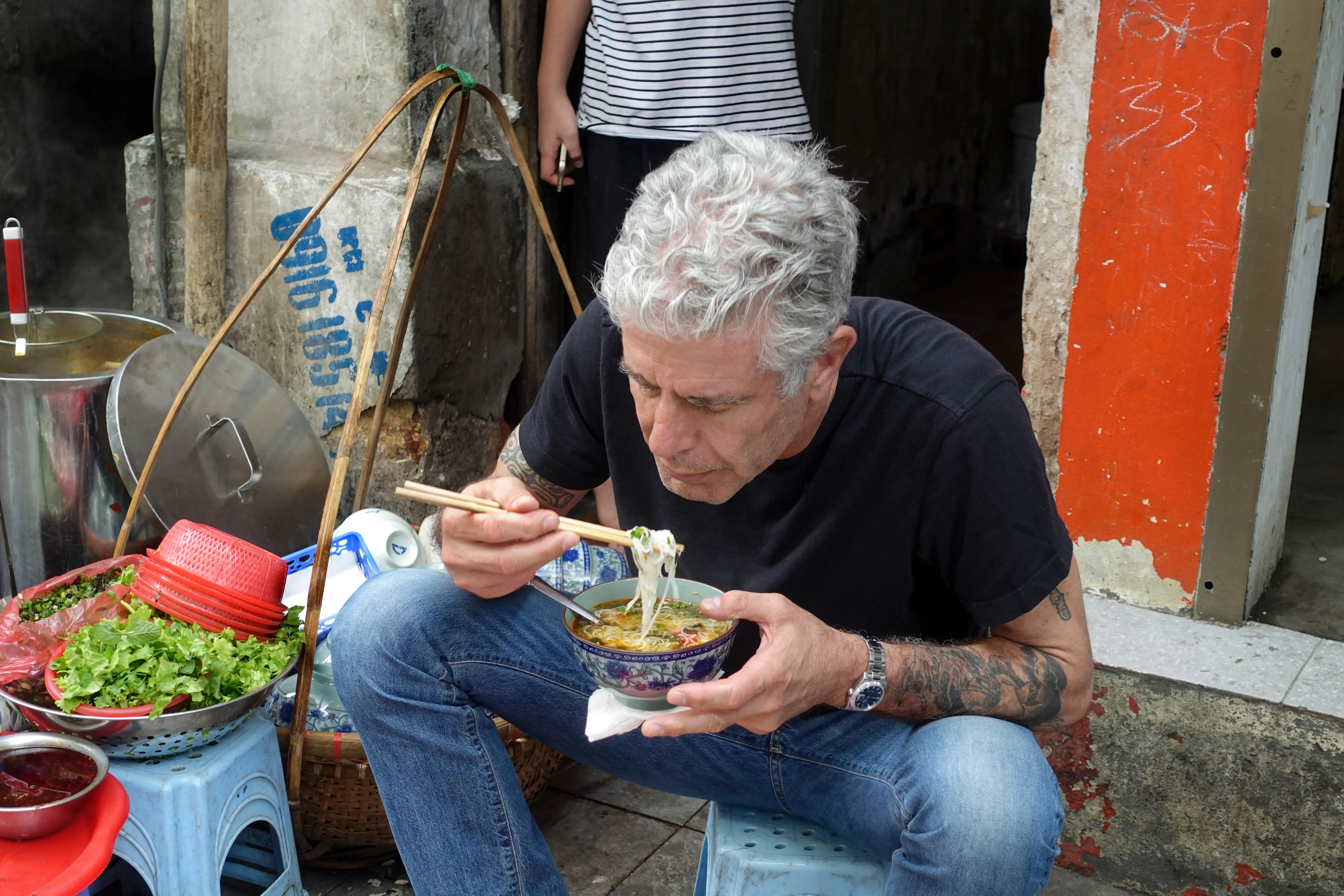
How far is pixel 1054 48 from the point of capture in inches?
107

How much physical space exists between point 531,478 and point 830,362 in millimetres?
669

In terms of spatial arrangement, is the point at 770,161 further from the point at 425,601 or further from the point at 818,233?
the point at 425,601

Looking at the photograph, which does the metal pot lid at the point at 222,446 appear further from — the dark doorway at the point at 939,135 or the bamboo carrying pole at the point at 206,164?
the dark doorway at the point at 939,135

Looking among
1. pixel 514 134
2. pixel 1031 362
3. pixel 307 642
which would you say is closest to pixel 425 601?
pixel 307 642

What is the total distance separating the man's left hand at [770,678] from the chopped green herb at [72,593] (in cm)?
135

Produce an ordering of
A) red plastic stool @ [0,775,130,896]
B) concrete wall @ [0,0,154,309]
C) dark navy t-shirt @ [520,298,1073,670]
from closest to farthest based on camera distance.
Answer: dark navy t-shirt @ [520,298,1073,670], red plastic stool @ [0,775,130,896], concrete wall @ [0,0,154,309]

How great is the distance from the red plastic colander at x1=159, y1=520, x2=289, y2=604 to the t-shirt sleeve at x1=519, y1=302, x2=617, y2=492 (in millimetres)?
617

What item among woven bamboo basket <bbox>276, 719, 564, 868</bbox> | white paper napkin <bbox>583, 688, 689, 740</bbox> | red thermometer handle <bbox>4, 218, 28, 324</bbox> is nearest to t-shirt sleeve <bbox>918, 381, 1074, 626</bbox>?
white paper napkin <bbox>583, 688, 689, 740</bbox>

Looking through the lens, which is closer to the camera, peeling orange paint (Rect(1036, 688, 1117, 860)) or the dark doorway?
peeling orange paint (Rect(1036, 688, 1117, 860))

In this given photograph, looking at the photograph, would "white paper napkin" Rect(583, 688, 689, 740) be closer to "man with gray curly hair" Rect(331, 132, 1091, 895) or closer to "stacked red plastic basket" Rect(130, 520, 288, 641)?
"man with gray curly hair" Rect(331, 132, 1091, 895)

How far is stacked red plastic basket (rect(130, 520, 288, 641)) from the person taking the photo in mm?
2258

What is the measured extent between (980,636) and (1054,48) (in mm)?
1516

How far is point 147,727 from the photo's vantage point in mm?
2062

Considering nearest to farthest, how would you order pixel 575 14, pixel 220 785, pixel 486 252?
pixel 220 785 → pixel 575 14 → pixel 486 252
